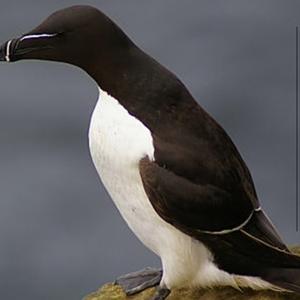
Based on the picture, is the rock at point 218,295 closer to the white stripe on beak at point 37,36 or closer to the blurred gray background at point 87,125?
the white stripe on beak at point 37,36

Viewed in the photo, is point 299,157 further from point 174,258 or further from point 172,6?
point 174,258

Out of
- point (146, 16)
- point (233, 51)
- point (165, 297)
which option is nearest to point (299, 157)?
point (233, 51)

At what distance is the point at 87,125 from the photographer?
7.89 metres

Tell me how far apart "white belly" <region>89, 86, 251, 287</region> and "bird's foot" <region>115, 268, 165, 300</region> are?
9.8 inches

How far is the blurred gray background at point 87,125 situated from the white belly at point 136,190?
3.00m

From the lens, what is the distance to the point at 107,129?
13.6 feet

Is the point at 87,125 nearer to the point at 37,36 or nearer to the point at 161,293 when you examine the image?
the point at 161,293

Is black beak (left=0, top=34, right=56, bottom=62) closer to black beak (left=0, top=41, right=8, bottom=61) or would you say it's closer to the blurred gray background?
black beak (left=0, top=41, right=8, bottom=61)


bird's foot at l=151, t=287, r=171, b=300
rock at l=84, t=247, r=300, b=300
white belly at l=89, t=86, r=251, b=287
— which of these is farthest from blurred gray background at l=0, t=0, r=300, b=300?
white belly at l=89, t=86, r=251, b=287

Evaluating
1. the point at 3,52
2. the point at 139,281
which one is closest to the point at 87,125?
the point at 139,281

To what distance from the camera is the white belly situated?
13.5 ft

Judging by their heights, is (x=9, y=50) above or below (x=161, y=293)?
above

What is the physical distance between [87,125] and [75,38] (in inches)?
149

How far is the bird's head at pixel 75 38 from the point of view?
409 centimetres
